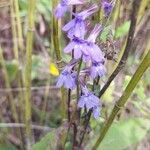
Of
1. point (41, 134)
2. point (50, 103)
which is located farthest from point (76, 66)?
point (50, 103)

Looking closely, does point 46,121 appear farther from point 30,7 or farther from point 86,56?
point 86,56

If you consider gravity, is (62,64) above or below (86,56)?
below

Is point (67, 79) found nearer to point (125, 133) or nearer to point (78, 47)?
point (78, 47)

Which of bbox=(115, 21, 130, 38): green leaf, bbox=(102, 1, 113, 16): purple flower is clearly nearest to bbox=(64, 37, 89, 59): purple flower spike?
bbox=(102, 1, 113, 16): purple flower

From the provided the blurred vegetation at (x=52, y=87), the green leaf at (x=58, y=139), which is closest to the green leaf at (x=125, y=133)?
the blurred vegetation at (x=52, y=87)

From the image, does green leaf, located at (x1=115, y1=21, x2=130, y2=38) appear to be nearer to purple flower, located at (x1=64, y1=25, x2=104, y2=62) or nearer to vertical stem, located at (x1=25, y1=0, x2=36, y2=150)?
vertical stem, located at (x1=25, y1=0, x2=36, y2=150)

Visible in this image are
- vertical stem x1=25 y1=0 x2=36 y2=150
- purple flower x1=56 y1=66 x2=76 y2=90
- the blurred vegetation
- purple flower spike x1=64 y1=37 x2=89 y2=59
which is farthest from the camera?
the blurred vegetation

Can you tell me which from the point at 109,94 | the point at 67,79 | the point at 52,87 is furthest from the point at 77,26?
the point at 52,87

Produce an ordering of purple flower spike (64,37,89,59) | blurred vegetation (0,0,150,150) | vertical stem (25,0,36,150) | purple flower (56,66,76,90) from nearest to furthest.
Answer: purple flower spike (64,37,89,59) < purple flower (56,66,76,90) < vertical stem (25,0,36,150) < blurred vegetation (0,0,150,150)
